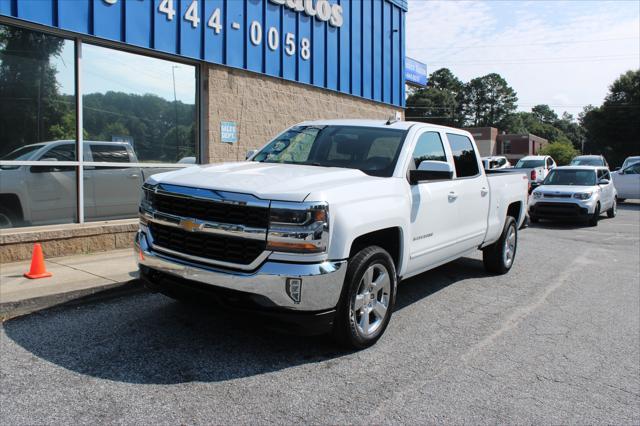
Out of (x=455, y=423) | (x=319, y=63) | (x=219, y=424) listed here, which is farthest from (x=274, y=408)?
(x=319, y=63)

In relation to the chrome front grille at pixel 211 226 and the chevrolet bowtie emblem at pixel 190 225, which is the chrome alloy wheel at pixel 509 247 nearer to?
the chrome front grille at pixel 211 226

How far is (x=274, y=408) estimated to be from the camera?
133 inches

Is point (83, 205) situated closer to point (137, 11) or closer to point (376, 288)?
point (137, 11)

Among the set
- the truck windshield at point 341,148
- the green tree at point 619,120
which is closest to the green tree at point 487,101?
the green tree at point 619,120

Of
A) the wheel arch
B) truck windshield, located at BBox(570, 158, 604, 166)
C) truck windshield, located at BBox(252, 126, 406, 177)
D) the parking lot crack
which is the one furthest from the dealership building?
truck windshield, located at BBox(570, 158, 604, 166)

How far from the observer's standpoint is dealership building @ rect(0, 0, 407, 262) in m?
7.47

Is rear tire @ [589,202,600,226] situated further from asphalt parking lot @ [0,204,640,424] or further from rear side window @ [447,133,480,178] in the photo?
rear side window @ [447,133,480,178]

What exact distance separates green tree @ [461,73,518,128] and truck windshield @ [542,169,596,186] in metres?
124

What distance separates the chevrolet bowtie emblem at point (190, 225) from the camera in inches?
A: 159

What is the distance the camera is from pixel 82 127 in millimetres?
8125

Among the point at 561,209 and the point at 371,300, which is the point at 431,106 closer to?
the point at 561,209

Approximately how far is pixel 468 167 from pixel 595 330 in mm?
2256

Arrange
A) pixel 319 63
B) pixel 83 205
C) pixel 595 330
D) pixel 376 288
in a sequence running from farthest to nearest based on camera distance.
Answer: pixel 319 63 < pixel 83 205 < pixel 595 330 < pixel 376 288

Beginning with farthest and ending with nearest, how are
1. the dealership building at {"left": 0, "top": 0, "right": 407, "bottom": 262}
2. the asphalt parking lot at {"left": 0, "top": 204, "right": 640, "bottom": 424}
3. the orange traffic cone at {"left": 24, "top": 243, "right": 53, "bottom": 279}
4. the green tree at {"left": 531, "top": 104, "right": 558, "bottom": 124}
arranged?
the green tree at {"left": 531, "top": 104, "right": 558, "bottom": 124}
the dealership building at {"left": 0, "top": 0, "right": 407, "bottom": 262}
the orange traffic cone at {"left": 24, "top": 243, "right": 53, "bottom": 279}
the asphalt parking lot at {"left": 0, "top": 204, "right": 640, "bottom": 424}
